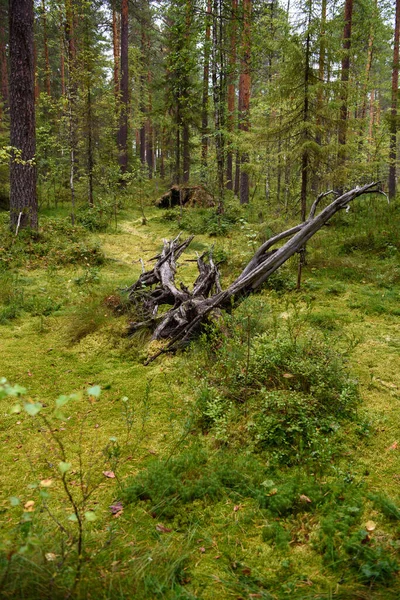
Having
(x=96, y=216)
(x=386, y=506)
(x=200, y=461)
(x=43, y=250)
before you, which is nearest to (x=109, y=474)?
(x=200, y=461)

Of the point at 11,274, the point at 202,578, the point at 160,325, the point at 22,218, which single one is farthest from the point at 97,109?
the point at 202,578

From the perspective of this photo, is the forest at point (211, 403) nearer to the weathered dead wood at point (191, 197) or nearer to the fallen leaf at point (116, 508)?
the fallen leaf at point (116, 508)

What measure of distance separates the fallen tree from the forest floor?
1.03ft

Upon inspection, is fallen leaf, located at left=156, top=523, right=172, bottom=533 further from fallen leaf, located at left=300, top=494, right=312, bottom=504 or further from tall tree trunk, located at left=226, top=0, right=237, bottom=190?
tall tree trunk, located at left=226, top=0, right=237, bottom=190

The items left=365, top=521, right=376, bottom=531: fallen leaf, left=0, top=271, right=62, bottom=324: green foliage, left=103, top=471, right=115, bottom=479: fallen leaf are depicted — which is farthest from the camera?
left=0, top=271, right=62, bottom=324: green foliage

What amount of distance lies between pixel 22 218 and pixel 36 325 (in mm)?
5489

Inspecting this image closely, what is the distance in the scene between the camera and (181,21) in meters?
11.7

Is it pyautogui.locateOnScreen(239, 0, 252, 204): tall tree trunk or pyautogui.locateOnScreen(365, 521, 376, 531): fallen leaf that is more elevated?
pyautogui.locateOnScreen(239, 0, 252, 204): tall tree trunk

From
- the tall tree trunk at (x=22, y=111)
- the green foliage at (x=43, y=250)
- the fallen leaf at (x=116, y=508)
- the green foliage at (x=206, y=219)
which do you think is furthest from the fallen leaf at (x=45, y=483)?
the green foliage at (x=206, y=219)

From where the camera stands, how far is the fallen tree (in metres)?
5.43

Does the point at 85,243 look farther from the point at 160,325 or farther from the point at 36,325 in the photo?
the point at 160,325

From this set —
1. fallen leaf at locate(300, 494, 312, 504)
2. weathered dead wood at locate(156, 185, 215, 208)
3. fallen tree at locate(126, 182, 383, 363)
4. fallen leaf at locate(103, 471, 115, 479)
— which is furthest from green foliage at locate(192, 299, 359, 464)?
weathered dead wood at locate(156, 185, 215, 208)

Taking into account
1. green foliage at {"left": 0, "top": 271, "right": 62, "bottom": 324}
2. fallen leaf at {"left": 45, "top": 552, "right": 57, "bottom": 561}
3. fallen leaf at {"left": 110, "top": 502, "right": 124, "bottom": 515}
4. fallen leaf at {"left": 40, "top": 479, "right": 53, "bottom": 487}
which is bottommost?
fallen leaf at {"left": 110, "top": 502, "right": 124, "bottom": 515}

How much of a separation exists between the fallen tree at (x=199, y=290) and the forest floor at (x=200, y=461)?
0.31 metres
